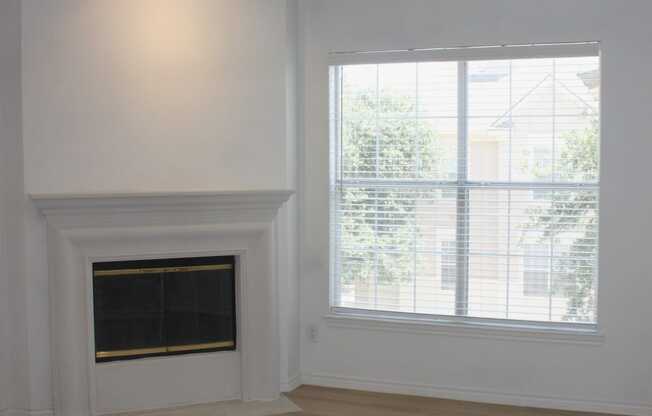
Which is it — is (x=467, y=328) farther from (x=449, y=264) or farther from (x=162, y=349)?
(x=162, y=349)

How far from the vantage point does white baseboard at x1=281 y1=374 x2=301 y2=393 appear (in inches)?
177

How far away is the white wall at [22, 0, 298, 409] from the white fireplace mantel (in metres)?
0.11

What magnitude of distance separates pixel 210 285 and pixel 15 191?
4.06ft

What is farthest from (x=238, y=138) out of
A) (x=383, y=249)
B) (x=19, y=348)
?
(x=19, y=348)

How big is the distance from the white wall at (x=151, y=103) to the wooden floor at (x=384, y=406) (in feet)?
0.93

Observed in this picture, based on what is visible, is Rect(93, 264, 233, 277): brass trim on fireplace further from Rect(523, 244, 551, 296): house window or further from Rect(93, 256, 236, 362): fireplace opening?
Rect(523, 244, 551, 296): house window

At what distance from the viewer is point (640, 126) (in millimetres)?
3955

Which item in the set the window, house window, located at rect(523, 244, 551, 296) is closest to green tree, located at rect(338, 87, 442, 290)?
the window

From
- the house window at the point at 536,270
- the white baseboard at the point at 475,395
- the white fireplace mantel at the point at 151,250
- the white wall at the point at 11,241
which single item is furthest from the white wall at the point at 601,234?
the white wall at the point at 11,241

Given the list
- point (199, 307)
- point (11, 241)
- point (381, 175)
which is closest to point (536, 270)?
point (381, 175)

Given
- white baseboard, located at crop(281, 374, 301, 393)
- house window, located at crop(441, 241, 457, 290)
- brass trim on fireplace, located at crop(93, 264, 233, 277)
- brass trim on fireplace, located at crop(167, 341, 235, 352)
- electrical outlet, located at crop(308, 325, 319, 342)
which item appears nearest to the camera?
brass trim on fireplace, located at crop(93, 264, 233, 277)

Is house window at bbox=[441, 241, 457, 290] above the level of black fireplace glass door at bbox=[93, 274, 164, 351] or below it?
above

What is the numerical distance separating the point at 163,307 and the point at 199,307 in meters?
0.22

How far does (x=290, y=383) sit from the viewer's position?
4.54m
